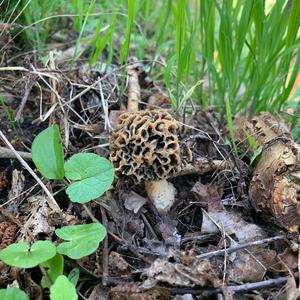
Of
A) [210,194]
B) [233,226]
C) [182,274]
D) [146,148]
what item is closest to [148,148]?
[146,148]

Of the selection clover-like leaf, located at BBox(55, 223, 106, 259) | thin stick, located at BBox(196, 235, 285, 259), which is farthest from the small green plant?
thin stick, located at BBox(196, 235, 285, 259)

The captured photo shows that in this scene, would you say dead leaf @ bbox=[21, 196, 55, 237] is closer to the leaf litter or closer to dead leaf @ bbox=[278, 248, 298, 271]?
the leaf litter

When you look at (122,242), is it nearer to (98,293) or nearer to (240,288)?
(98,293)

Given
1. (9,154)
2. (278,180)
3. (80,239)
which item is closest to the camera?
(80,239)

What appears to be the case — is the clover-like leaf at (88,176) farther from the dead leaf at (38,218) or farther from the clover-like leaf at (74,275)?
the clover-like leaf at (74,275)

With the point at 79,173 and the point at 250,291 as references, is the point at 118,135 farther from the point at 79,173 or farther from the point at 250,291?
the point at 250,291
